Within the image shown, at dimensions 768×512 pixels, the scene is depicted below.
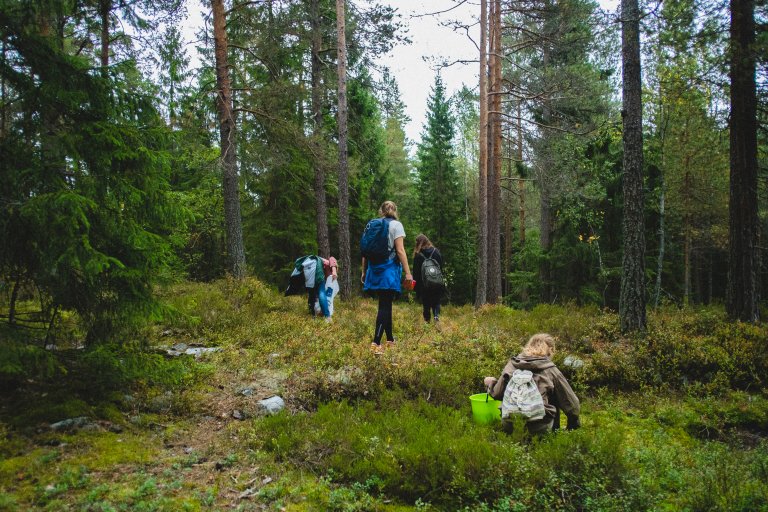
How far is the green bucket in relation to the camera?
5133 millimetres

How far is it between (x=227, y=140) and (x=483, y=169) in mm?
7886

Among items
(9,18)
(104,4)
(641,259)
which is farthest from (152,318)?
(641,259)

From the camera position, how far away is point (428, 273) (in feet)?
30.9

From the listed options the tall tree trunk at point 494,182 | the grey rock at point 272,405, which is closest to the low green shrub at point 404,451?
the grey rock at point 272,405

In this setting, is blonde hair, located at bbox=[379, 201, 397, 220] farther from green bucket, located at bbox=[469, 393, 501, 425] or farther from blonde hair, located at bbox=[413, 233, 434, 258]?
green bucket, located at bbox=[469, 393, 501, 425]

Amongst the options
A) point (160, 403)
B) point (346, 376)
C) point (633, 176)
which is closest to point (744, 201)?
point (633, 176)

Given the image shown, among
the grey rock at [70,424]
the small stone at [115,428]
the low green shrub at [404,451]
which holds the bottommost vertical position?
the low green shrub at [404,451]

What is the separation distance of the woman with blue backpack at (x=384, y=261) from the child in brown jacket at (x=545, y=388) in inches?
97.6

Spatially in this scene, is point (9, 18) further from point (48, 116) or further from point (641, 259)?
point (641, 259)

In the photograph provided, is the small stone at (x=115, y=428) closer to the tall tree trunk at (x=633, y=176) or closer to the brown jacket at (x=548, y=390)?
the brown jacket at (x=548, y=390)

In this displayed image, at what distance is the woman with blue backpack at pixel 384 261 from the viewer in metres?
7.09

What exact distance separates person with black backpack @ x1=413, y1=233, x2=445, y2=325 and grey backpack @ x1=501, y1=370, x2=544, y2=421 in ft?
15.2

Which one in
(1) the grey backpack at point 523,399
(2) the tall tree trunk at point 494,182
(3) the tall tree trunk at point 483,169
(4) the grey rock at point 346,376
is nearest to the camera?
(1) the grey backpack at point 523,399

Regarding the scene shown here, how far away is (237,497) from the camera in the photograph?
11.7ft
